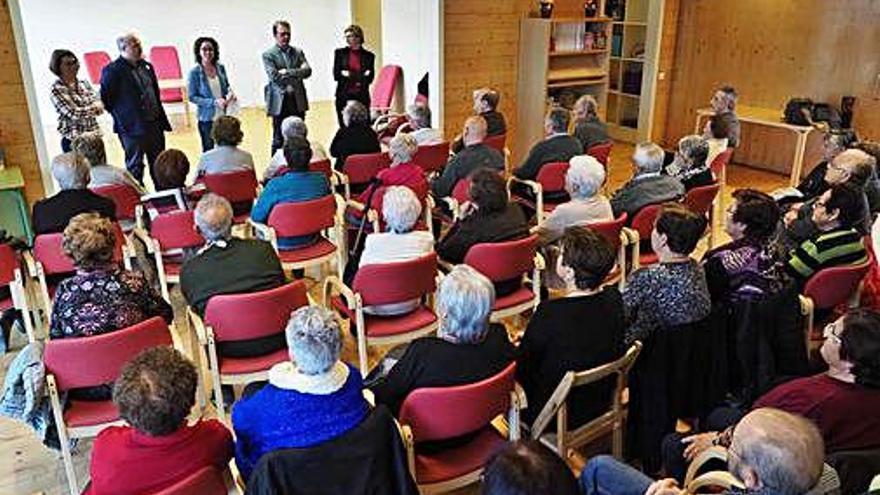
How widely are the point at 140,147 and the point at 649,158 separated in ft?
14.0

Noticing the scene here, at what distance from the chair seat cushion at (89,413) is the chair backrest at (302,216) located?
1552 mm

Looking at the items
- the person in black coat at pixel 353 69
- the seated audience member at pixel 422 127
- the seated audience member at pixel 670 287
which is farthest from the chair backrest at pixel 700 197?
the person in black coat at pixel 353 69

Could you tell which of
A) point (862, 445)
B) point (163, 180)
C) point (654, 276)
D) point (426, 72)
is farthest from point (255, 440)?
point (426, 72)

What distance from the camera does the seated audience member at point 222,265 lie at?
3.02 m

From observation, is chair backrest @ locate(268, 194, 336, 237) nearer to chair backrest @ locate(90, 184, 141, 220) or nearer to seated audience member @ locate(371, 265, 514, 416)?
chair backrest @ locate(90, 184, 141, 220)

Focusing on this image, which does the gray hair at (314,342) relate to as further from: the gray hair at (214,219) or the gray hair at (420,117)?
the gray hair at (420,117)

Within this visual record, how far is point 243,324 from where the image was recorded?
2.86 meters

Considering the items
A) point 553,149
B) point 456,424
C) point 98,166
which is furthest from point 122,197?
point 456,424

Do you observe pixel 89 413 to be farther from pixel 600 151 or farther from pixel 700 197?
pixel 600 151

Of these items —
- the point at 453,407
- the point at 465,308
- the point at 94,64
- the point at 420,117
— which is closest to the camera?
the point at 453,407

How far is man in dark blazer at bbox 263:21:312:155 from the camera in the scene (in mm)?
6977

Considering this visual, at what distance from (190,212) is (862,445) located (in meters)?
3.36

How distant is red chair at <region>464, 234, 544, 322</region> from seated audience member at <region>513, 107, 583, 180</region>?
1.71 m

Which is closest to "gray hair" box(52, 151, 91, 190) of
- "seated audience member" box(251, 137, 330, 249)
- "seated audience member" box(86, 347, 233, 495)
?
"seated audience member" box(251, 137, 330, 249)
